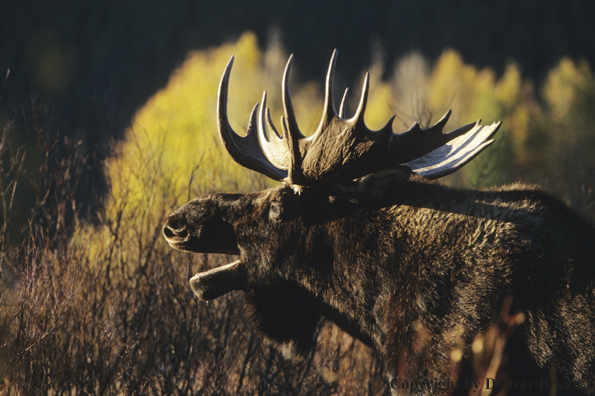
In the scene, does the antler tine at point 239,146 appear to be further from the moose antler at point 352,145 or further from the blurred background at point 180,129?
the blurred background at point 180,129

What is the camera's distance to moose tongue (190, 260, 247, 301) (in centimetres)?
314

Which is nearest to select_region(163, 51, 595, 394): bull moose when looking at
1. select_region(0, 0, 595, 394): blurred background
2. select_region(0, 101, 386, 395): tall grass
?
select_region(0, 101, 386, 395): tall grass

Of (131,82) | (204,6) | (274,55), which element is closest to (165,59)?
(131,82)

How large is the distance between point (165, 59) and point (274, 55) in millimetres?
10998

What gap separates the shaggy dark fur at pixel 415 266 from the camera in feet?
7.54

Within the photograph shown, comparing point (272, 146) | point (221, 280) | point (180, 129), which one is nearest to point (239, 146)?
point (272, 146)

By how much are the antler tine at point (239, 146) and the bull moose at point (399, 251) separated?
1 cm

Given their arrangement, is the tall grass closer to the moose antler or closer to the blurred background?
the blurred background

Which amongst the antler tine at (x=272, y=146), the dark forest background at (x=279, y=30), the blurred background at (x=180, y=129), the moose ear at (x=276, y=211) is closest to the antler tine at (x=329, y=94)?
the moose ear at (x=276, y=211)

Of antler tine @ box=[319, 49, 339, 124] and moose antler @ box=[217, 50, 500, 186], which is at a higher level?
antler tine @ box=[319, 49, 339, 124]

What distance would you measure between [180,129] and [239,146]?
17.1 m

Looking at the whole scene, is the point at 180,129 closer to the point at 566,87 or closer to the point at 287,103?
the point at 287,103

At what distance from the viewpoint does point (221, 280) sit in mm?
3170

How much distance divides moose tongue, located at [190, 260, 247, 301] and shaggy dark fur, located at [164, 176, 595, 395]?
0.07 meters
